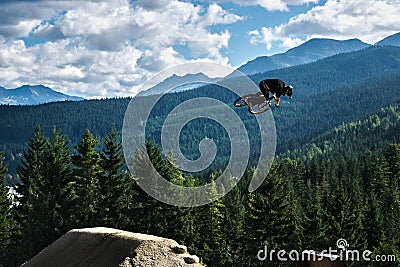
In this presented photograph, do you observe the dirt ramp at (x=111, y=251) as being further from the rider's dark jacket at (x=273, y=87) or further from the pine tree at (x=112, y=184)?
the pine tree at (x=112, y=184)

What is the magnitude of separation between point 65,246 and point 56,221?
55.0 ft

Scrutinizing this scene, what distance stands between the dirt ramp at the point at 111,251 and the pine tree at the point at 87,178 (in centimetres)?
1545

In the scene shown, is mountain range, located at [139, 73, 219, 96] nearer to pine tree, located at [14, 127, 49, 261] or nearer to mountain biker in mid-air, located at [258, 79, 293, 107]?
mountain biker in mid-air, located at [258, 79, 293, 107]

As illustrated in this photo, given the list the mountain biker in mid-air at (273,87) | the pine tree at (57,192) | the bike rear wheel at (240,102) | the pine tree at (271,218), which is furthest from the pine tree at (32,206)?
the mountain biker in mid-air at (273,87)

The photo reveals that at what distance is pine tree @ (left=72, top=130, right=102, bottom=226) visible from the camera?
130ft

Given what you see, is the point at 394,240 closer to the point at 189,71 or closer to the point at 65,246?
the point at 65,246

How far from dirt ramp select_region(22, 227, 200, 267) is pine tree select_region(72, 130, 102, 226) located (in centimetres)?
1545

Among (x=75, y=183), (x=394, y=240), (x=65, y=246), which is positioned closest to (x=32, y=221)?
(x=75, y=183)

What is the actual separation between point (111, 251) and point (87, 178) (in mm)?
20820

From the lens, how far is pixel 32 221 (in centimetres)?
3969

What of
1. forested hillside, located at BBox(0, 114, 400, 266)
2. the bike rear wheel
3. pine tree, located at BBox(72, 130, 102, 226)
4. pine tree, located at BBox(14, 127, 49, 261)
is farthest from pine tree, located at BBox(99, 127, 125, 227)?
the bike rear wheel

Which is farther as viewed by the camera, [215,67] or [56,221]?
[56,221]

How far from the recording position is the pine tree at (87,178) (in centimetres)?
3975

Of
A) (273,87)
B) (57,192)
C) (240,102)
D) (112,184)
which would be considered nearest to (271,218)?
(112,184)
